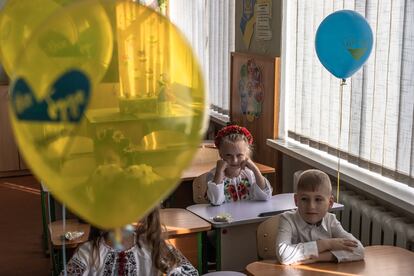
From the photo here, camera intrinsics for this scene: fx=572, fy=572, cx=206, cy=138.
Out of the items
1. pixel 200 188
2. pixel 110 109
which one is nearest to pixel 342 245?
pixel 200 188

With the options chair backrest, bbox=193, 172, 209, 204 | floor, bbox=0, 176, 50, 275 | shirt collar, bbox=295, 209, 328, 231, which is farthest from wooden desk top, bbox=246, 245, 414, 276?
floor, bbox=0, 176, 50, 275

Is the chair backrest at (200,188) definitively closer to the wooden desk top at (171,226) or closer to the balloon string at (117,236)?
the wooden desk top at (171,226)

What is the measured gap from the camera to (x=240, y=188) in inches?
141

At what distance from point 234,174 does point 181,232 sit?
73cm

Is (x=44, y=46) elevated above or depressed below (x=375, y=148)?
above

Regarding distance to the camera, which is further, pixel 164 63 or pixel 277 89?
pixel 277 89

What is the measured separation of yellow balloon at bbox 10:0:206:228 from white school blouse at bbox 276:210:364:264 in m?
1.26

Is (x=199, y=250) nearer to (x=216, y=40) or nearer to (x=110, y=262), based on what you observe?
(x=110, y=262)

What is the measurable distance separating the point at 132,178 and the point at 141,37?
305mm

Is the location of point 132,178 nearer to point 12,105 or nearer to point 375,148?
point 12,105

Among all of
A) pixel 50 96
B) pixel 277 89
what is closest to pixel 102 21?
pixel 50 96

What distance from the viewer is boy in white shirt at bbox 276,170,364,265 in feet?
7.92

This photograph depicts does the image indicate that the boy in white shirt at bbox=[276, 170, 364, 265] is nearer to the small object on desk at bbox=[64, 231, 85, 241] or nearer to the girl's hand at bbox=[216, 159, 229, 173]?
the girl's hand at bbox=[216, 159, 229, 173]

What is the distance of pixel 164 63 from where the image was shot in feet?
4.08
